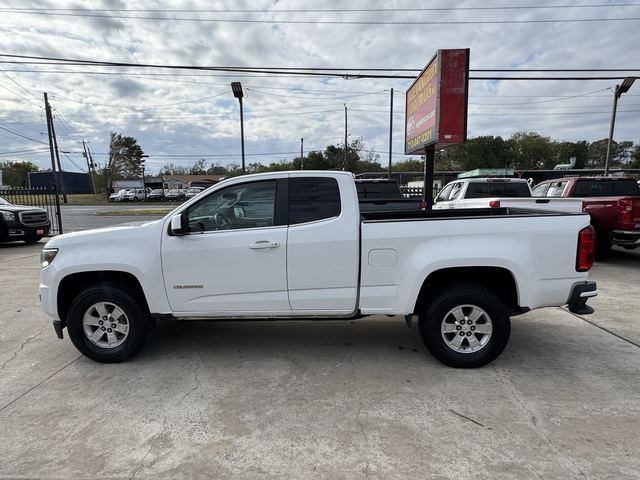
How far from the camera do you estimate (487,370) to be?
4023mm

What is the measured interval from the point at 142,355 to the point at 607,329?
5.48 m

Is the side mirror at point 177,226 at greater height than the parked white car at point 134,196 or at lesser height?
greater

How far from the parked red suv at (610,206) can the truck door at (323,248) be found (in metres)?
7.56

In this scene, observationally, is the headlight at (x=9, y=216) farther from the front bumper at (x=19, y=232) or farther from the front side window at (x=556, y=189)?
the front side window at (x=556, y=189)

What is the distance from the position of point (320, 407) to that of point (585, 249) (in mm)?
2810

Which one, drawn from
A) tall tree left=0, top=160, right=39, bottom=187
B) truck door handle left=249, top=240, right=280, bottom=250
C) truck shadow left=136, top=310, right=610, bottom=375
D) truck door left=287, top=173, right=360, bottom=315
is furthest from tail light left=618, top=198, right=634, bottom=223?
tall tree left=0, top=160, right=39, bottom=187

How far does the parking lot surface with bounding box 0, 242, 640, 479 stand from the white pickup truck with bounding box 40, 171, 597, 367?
1.61ft

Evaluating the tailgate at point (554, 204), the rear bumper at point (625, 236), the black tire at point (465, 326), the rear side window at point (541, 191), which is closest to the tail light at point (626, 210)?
the rear bumper at point (625, 236)

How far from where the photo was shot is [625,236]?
8.91m

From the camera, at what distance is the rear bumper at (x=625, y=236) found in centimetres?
884

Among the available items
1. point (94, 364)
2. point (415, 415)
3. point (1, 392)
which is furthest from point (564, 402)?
point (1, 392)

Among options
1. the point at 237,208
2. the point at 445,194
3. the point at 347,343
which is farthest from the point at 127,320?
the point at 445,194

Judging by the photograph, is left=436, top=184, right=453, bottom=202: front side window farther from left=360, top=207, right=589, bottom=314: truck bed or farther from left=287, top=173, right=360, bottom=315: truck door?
left=287, top=173, right=360, bottom=315: truck door

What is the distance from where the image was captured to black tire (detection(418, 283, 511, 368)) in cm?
393
